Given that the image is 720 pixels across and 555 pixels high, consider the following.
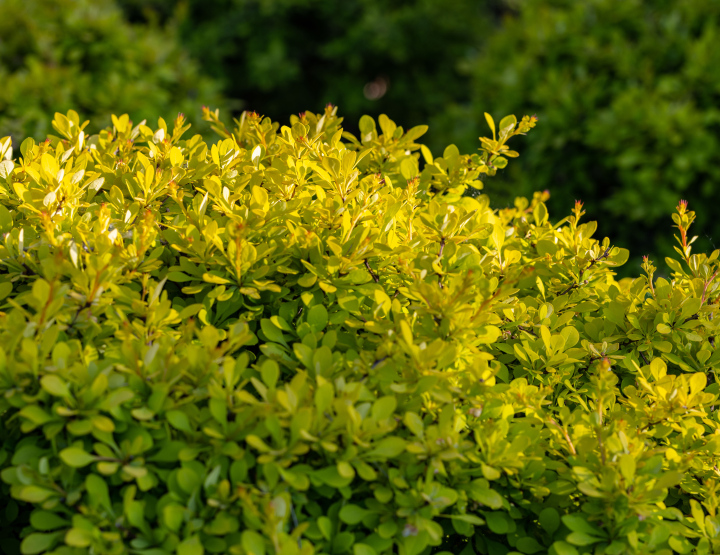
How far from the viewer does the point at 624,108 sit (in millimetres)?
5582

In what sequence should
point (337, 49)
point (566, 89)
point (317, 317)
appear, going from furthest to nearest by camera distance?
1. point (337, 49)
2. point (566, 89)
3. point (317, 317)

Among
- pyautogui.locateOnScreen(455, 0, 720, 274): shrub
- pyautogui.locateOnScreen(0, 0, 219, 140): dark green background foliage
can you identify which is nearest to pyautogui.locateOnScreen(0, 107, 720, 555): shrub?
pyautogui.locateOnScreen(0, 0, 219, 140): dark green background foliage

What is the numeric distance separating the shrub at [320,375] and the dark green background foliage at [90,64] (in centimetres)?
313

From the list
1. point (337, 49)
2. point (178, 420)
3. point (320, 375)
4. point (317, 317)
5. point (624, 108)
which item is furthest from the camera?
point (337, 49)

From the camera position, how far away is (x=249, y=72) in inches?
397

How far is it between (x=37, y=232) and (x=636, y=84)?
17.4 feet

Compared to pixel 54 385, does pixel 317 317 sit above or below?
above

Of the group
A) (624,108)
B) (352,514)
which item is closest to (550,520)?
(352,514)

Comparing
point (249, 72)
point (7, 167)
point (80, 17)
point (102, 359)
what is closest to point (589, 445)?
point (102, 359)

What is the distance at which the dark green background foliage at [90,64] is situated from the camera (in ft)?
16.8

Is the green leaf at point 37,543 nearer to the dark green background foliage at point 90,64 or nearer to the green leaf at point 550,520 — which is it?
the green leaf at point 550,520

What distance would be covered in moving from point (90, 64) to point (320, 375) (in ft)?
15.9

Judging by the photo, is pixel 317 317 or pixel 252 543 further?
pixel 317 317

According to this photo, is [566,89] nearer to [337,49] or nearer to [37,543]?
[337,49]
